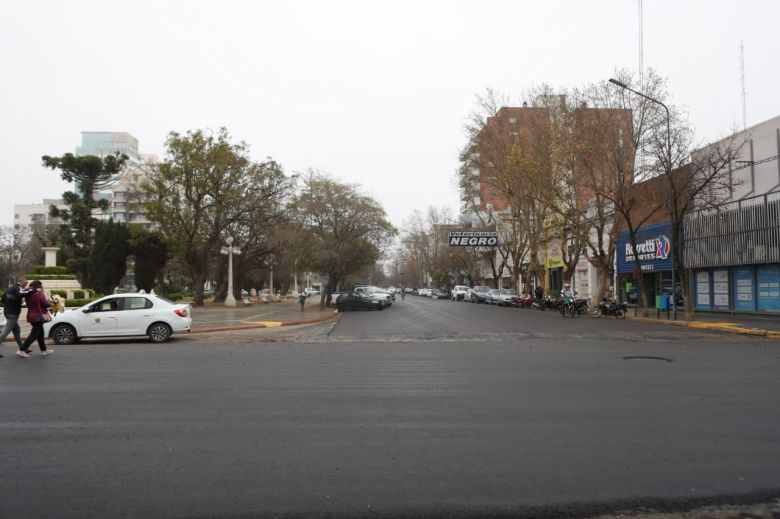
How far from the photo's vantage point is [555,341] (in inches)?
696

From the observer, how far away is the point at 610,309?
30547mm

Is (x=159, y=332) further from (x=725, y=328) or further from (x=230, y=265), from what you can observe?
(x=230, y=265)

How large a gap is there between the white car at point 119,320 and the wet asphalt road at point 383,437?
5062mm

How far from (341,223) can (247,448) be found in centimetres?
3499

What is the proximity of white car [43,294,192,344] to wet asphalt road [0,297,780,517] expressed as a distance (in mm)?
5062

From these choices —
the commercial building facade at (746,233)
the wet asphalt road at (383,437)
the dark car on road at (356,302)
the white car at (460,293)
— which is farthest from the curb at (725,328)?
the white car at (460,293)

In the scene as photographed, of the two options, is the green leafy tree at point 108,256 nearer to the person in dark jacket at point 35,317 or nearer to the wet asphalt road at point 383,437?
the person in dark jacket at point 35,317

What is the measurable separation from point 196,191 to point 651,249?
31.7 metres

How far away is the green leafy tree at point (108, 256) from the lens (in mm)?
43812

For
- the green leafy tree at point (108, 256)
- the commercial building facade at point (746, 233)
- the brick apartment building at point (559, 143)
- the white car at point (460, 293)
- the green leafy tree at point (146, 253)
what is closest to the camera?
the commercial building facade at point (746, 233)

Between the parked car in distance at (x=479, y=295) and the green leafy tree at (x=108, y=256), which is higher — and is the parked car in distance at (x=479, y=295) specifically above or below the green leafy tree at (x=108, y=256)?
below

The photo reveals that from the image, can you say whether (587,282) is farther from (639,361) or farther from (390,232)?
(639,361)

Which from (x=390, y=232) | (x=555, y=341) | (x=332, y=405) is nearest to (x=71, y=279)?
(x=390, y=232)

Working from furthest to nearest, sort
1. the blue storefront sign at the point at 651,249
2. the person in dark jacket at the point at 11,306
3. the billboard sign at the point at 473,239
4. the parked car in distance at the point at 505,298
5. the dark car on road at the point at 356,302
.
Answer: the billboard sign at the point at 473,239
the parked car in distance at the point at 505,298
the dark car on road at the point at 356,302
the blue storefront sign at the point at 651,249
the person in dark jacket at the point at 11,306
